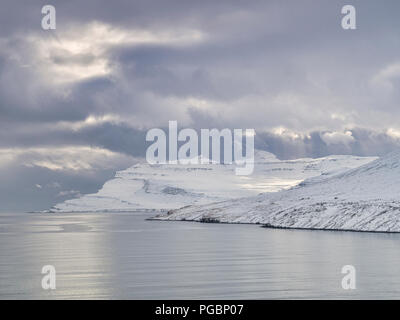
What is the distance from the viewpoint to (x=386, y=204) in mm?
169375

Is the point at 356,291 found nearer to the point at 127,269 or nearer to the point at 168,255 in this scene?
the point at 127,269

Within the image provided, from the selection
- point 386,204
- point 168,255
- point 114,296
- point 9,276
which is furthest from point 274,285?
point 386,204

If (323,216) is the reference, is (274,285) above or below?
below

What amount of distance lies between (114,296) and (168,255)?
1567 inches
